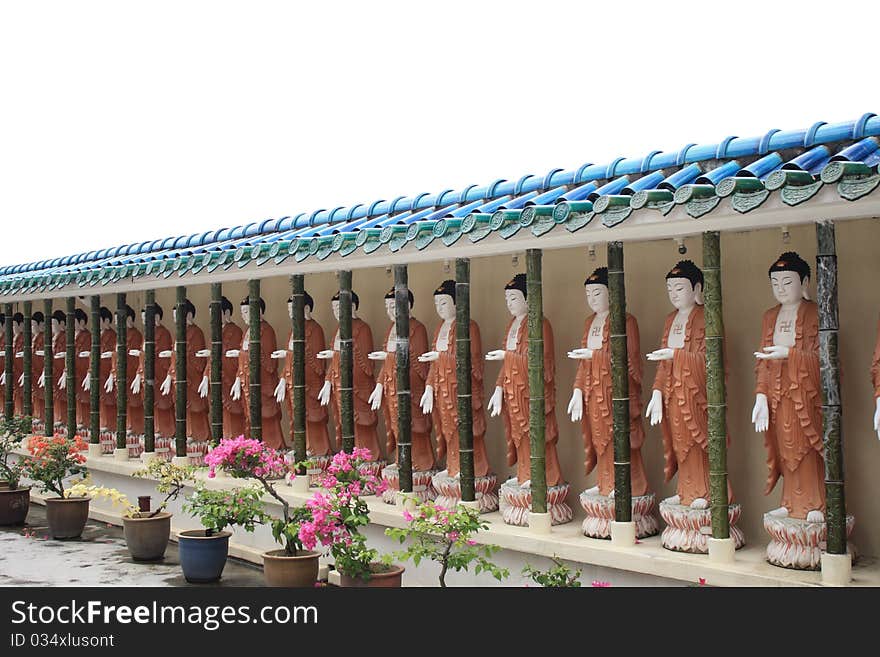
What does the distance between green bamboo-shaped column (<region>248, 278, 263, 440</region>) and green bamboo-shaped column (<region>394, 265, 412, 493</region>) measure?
6.80 feet

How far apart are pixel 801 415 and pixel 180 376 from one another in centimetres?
717

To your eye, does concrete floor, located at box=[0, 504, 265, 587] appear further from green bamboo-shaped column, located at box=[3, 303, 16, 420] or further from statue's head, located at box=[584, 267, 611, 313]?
green bamboo-shaped column, located at box=[3, 303, 16, 420]

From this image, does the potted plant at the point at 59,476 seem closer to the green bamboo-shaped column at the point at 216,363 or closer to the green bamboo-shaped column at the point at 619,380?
the green bamboo-shaped column at the point at 216,363

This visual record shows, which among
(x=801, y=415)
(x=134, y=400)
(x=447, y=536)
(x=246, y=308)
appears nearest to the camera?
(x=447, y=536)

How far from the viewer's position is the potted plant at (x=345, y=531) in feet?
22.1

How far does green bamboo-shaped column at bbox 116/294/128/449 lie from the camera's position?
1189 cm

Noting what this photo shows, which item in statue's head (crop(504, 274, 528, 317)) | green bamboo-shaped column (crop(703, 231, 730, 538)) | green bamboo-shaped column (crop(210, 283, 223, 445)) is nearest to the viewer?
green bamboo-shaped column (crop(703, 231, 730, 538))

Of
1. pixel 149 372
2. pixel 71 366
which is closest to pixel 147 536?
pixel 149 372

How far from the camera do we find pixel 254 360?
1012 centimetres

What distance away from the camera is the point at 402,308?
854 cm

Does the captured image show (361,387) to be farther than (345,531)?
Yes

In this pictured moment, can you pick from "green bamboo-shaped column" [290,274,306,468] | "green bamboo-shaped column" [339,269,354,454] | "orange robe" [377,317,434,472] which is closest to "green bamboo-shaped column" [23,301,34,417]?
"green bamboo-shaped column" [290,274,306,468]

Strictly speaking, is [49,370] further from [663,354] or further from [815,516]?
[815,516]

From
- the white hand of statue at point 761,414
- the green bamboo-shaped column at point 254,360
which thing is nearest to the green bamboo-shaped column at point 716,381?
the white hand of statue at point 761,414
